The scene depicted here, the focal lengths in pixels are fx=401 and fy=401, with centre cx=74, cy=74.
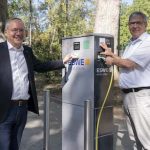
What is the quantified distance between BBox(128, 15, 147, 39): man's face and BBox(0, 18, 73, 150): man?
1349 mm

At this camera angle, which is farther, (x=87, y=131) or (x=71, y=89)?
(x=71, y=89)

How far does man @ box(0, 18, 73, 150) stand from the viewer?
4449 millimetres

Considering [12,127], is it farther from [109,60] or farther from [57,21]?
[57,21]

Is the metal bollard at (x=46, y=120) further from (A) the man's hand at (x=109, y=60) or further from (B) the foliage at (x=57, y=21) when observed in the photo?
(B) the foliage at (x=57, y=21)

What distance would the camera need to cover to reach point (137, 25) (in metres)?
4.92

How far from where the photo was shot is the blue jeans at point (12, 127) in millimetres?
4520

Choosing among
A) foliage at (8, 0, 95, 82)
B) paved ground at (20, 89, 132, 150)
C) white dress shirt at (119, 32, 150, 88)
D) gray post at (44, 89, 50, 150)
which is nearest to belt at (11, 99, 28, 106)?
gray post at (44, 89, 50, 150)

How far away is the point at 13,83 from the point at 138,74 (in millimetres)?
1512

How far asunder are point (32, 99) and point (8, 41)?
0.75m

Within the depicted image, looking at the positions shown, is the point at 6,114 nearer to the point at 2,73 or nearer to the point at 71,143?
the point at 2,73

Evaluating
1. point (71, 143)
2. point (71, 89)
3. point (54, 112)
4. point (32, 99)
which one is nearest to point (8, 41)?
point (32, 99)

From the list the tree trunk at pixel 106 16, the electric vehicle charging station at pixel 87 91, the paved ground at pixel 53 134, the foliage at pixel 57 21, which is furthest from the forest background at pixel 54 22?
the electric vehicle charging station at pixel 87 91

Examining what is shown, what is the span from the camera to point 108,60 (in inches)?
189

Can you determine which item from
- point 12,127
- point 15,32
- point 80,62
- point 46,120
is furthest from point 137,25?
point 12,127
